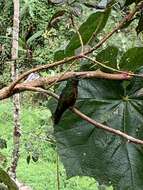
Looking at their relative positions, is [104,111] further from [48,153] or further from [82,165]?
[48,153]

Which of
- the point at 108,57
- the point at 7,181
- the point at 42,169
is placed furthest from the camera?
the point at 42,169

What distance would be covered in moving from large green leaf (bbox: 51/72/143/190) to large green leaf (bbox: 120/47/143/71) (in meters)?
0.03

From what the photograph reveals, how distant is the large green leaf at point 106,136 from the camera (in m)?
0.83

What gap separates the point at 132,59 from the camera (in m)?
0.83

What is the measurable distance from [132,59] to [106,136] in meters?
0.13

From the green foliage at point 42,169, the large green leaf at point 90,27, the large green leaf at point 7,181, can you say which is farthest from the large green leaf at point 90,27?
the green foliage at point 42,169

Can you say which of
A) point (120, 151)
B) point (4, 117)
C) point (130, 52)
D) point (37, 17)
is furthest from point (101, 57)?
point (4, 117)

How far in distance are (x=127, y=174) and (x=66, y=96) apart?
9.4 inches

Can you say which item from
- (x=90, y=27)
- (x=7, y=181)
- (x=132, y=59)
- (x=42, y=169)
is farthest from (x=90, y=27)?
(x=42, y=169)

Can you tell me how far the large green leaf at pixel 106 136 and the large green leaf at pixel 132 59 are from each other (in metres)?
0.03

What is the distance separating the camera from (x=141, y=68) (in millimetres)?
794

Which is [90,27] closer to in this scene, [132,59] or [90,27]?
[90,27]

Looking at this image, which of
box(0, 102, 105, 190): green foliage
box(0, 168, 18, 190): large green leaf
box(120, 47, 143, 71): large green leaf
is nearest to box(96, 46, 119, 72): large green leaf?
box(120, 47, 143, 71): large green leaf

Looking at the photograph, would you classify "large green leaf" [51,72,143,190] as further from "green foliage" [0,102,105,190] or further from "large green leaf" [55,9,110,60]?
"green foliage" [0,102,105,190]
